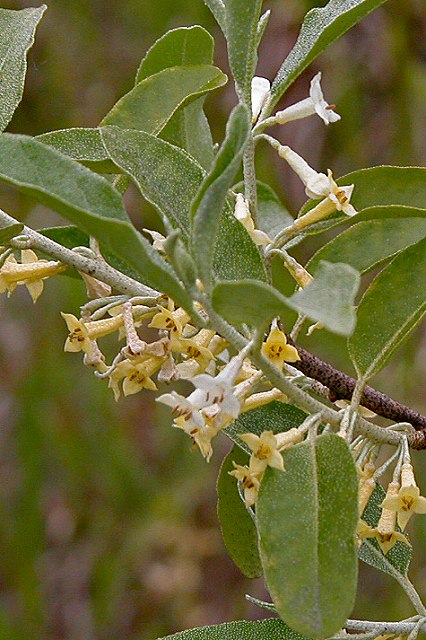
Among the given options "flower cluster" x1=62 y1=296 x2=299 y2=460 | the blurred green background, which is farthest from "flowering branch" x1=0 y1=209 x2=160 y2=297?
the blurred green background

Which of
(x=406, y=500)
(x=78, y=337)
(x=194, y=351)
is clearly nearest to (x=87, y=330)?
(x=78, y=337)

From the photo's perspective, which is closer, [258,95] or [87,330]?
[87,330]

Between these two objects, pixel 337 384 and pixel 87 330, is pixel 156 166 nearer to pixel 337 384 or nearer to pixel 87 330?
pixel 87 330

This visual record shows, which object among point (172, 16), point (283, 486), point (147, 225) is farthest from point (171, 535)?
point (283, 486)

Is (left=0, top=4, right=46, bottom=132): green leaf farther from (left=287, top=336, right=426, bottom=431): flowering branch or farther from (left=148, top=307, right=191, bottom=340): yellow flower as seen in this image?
(left=287, top=336, right=426, bottom=431): flowering branch

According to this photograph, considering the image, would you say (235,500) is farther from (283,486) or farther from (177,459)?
(177,459)

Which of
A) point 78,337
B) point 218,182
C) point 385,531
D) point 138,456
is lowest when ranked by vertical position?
point 138,456
